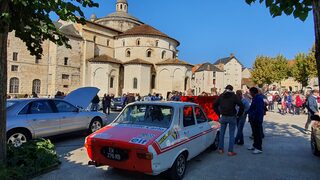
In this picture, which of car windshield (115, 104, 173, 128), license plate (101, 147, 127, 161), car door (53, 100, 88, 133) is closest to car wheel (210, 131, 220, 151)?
car windshield (115, 104, 173, 128)

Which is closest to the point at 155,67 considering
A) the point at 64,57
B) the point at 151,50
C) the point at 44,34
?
the point at 151,50

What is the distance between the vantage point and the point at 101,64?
152 feet

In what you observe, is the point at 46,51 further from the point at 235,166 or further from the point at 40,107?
the point at 235,166

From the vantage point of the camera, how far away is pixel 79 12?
4.91 meters

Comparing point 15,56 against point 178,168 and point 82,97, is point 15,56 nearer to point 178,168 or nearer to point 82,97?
point 82,97

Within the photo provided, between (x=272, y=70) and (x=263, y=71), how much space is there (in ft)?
6.40

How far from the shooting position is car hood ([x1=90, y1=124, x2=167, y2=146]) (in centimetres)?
472

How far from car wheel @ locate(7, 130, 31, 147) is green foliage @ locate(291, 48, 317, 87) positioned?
45.6 m

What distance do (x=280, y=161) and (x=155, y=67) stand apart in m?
44.1

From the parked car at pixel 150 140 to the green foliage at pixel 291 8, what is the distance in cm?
269

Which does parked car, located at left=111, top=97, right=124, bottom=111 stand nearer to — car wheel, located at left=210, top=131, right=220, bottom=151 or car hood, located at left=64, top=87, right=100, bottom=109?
car hood, located at left=64, top=87, right=100, bottom=109

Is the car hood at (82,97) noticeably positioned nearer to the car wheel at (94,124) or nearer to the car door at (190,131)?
the car wheel at (94,124)

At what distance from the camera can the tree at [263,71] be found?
5736 centimetres

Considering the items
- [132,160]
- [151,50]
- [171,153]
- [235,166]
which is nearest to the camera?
[132,160]
